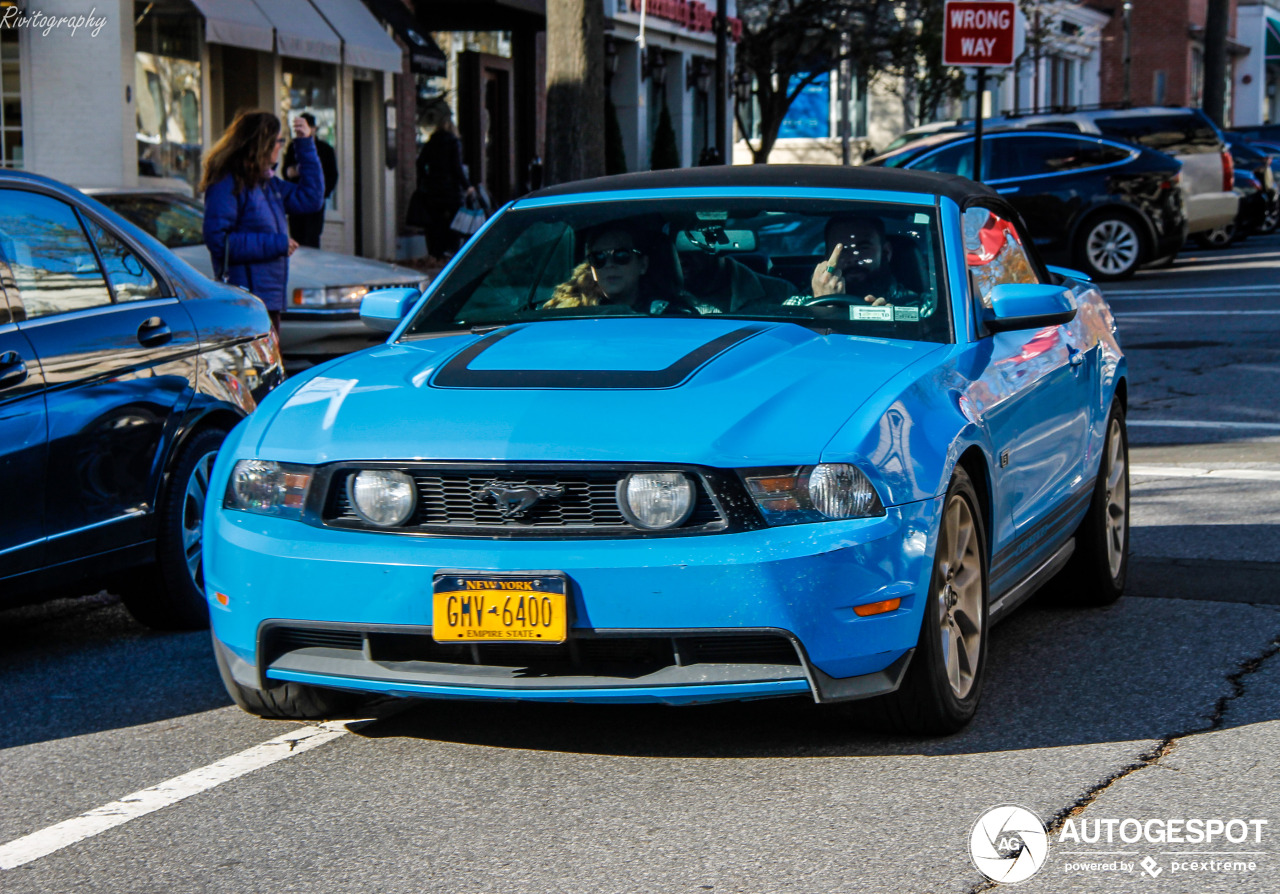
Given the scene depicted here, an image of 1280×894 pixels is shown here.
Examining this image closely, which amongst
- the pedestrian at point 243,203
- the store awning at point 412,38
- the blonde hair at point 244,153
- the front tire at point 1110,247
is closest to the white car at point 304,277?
the pedestrian at point 243,203

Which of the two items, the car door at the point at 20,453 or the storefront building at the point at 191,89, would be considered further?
the storefront building at the point at 191,89

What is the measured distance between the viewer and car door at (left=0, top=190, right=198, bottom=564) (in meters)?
5.65

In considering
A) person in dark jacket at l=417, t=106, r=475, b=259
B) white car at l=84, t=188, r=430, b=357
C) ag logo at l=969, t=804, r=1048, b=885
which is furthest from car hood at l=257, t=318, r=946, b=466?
person in dark jacket at l=417, t=106, r=475, b=259

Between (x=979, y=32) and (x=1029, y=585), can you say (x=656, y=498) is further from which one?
(x=979, y=32)

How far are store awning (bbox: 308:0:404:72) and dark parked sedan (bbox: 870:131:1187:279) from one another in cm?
677

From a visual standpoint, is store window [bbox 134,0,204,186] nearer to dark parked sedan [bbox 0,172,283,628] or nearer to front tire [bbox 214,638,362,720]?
dark parked sedan [bbox 0,172,283,628]

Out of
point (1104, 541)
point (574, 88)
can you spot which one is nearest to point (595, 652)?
point (1104, 541)

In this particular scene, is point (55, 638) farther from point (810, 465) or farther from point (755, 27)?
point (755, 27)

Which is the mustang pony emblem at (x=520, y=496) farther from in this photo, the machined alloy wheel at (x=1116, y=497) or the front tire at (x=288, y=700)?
the machined alloy wheel at (x=1116, y=497)

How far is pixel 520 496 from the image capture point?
420 centimetres

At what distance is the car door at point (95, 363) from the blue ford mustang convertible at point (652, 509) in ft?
3.69

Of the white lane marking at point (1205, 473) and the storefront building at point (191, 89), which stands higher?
the storefront building at point (191, 89)

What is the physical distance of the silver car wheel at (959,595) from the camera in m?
4.53

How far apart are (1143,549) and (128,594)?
13.2ft
